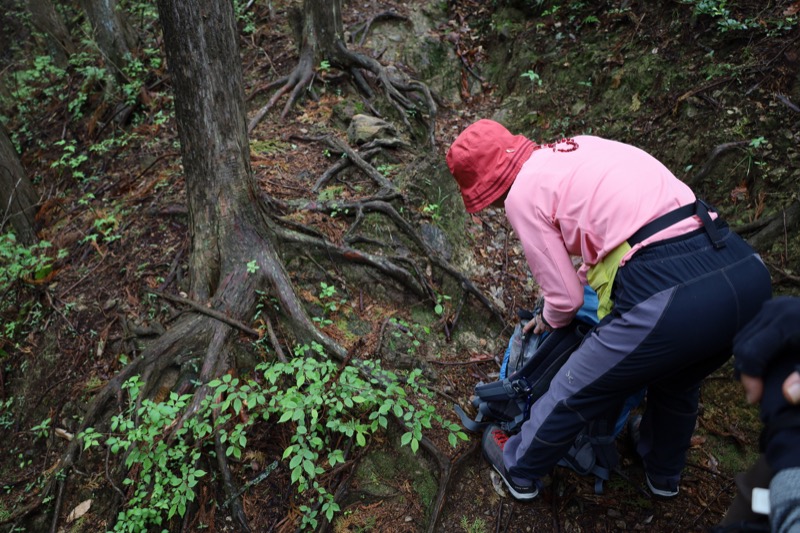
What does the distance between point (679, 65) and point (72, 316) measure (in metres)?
6.96

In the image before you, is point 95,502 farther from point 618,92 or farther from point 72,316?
point 618,92

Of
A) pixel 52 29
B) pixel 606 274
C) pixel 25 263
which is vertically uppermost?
pixel 52 29

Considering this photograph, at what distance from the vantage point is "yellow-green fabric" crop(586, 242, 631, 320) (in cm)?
237

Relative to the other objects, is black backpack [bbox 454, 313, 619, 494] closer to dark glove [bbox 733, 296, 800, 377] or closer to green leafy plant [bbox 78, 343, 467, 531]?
green leafy plant [bbox 78, 343, 467, 531]

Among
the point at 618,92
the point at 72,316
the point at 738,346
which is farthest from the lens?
the point at 618,92

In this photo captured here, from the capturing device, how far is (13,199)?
5.65 meters

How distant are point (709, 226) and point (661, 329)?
22.0 inches

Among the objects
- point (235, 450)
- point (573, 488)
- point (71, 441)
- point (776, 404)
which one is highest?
point (776, 404)

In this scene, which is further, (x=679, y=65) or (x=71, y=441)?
(x=679, y=65)

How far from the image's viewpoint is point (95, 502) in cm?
321

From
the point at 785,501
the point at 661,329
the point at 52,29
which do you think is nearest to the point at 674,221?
the point at 661,329

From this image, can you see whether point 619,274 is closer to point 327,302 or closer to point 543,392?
point 543,392

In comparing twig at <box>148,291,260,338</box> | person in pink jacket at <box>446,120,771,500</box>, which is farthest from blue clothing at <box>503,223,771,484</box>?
twig at <box>148,291,260,338</box>

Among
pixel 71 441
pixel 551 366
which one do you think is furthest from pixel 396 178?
pixel 71 441
